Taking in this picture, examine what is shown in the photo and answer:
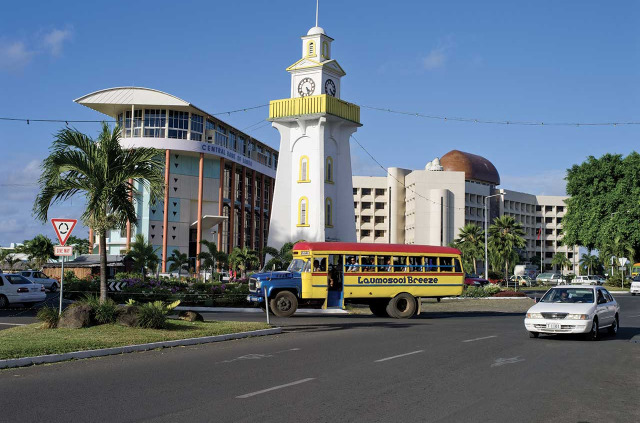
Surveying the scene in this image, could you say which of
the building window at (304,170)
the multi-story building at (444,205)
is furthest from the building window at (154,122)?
the multi-story building at (444,205)

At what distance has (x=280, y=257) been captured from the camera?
49.9 meters

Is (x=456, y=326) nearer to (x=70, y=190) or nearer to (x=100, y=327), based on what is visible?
(x=100, y=327)

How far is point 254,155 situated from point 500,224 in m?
29.4

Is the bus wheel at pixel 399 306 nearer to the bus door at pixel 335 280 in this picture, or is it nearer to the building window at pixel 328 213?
the bus door at pixel 335 280

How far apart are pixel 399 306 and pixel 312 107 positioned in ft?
96.5

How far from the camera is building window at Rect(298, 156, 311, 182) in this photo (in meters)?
55.0

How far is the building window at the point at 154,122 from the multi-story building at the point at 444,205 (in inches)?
1726

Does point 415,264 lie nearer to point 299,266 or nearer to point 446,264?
point 446,264

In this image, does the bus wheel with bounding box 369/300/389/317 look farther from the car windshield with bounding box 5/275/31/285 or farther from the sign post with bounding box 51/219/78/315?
the car windshield with bounding box 5/275/31/285

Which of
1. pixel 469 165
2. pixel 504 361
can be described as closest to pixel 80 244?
pixel 469 165

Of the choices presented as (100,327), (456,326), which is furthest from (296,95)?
(100,327)

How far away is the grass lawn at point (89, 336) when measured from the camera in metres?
13.7

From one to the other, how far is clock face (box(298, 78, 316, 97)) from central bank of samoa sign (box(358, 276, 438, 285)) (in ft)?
→ 100.0

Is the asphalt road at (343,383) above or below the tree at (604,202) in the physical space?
below
